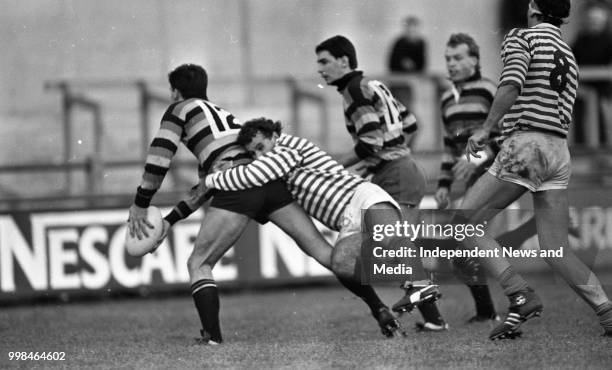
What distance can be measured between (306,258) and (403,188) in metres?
3.77

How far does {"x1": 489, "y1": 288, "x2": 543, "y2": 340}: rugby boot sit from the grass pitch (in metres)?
0.09

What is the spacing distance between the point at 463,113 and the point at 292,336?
6.68ft

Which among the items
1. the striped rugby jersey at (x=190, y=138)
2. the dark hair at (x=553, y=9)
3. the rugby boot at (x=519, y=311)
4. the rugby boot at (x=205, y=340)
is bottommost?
the rugby boot at (x=205, y=340)

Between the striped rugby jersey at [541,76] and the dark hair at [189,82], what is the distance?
203cm

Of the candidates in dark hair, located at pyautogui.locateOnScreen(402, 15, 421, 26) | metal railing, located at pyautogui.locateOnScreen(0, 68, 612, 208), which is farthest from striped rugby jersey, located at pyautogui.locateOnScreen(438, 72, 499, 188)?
dark hair, located at pyautogui.locateOnScreen(402, 15, 421, 26)

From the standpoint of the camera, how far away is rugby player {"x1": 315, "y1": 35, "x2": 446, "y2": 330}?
8.58m

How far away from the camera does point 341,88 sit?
8750 mm

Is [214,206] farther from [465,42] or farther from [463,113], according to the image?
[465,42]

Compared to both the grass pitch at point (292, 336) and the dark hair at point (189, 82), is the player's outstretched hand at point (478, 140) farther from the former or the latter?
the dark hair at point (189, 82)

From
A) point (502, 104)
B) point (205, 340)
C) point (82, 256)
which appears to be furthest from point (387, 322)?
point (82, 256)

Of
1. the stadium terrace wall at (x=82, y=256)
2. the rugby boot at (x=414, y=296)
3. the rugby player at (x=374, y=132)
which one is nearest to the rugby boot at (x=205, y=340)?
the rugby boot at (x=414, y=296)

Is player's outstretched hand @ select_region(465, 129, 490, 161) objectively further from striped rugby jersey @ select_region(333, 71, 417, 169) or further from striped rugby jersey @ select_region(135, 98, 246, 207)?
striped rugby jersey @ select_region(135, 98, 246, 207)

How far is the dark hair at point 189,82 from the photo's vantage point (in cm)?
849

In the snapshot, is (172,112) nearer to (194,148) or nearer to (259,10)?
(194,148)
